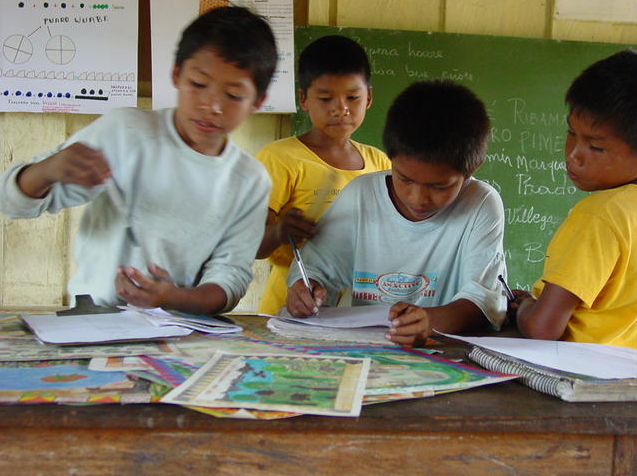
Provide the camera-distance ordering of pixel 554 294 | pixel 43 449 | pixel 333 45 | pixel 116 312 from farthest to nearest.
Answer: pixel 333 45
pixel 116 312
pixel 554 294
pixel 43 449

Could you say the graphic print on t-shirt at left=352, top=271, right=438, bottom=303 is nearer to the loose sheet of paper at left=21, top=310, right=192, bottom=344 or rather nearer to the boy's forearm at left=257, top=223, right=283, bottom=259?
the boy's forearm at left=257, top=223, right=283, bottom=259

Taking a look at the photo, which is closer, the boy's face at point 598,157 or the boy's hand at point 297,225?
the boy's face at point 598,157

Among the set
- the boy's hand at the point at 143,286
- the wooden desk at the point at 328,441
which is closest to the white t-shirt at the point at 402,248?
the boy's hand at the point at 143,286

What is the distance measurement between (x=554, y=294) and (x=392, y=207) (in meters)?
0.49

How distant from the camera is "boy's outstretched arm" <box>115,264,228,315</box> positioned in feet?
4.17

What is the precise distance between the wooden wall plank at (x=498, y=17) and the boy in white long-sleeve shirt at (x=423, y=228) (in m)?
2.15

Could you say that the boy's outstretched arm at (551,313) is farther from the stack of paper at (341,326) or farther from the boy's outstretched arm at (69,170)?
the boy's outstretched arm at (69,170)

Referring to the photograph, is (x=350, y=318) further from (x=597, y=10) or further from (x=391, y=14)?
(x=597, y=10)

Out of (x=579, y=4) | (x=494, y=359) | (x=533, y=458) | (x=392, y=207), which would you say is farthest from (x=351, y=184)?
(x=579, y=4)

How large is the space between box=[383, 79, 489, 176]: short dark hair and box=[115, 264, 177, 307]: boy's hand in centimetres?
56

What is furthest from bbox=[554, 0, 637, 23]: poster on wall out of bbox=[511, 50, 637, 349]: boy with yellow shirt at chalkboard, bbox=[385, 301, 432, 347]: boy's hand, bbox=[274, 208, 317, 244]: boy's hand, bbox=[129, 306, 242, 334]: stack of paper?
bbox=[129, 306, 242, 334]: stack of paper

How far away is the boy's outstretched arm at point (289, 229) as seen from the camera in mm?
1621

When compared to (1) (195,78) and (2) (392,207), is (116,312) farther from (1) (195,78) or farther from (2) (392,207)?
(2) (392,207)

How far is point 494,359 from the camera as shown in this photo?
1014mm
